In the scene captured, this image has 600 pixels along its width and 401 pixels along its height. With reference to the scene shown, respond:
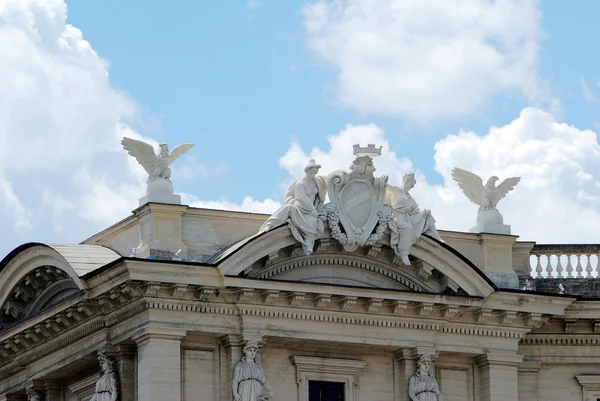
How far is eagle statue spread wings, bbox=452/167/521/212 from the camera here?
4344 cm

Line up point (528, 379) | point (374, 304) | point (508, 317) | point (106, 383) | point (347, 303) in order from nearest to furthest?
point (106, 383) < point (347, 303) < point (374, 304) < point (508, 317) < point (528, 379)

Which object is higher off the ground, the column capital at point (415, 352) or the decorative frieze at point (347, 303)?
the decorative frieze at point (347, 303)

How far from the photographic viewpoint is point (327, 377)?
41000mm

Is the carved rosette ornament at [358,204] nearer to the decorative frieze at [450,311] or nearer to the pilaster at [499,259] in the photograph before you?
the decorative frieze at [450,311]

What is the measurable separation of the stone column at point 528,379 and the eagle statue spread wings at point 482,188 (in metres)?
3.17

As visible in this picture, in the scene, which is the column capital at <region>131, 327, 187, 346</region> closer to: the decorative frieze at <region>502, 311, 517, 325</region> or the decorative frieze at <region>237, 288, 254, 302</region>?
the decorative frieze at <region>237, 288, 254, 302</region>

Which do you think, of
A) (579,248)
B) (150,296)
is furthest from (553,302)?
(150,296)

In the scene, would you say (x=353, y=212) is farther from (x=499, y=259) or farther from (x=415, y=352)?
(x=499, y=259)

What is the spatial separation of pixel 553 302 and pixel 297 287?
17.7ft

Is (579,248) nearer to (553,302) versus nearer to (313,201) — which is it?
(553,302)

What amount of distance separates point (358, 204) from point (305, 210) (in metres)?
1.19

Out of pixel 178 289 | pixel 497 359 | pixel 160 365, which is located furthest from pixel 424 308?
pixel 160 365

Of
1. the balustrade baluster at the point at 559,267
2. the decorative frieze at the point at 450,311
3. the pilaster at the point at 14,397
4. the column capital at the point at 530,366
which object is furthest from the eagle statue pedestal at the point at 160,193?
the balustrade baluster at the point at 559,267

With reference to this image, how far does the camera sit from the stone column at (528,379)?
1699 inches
